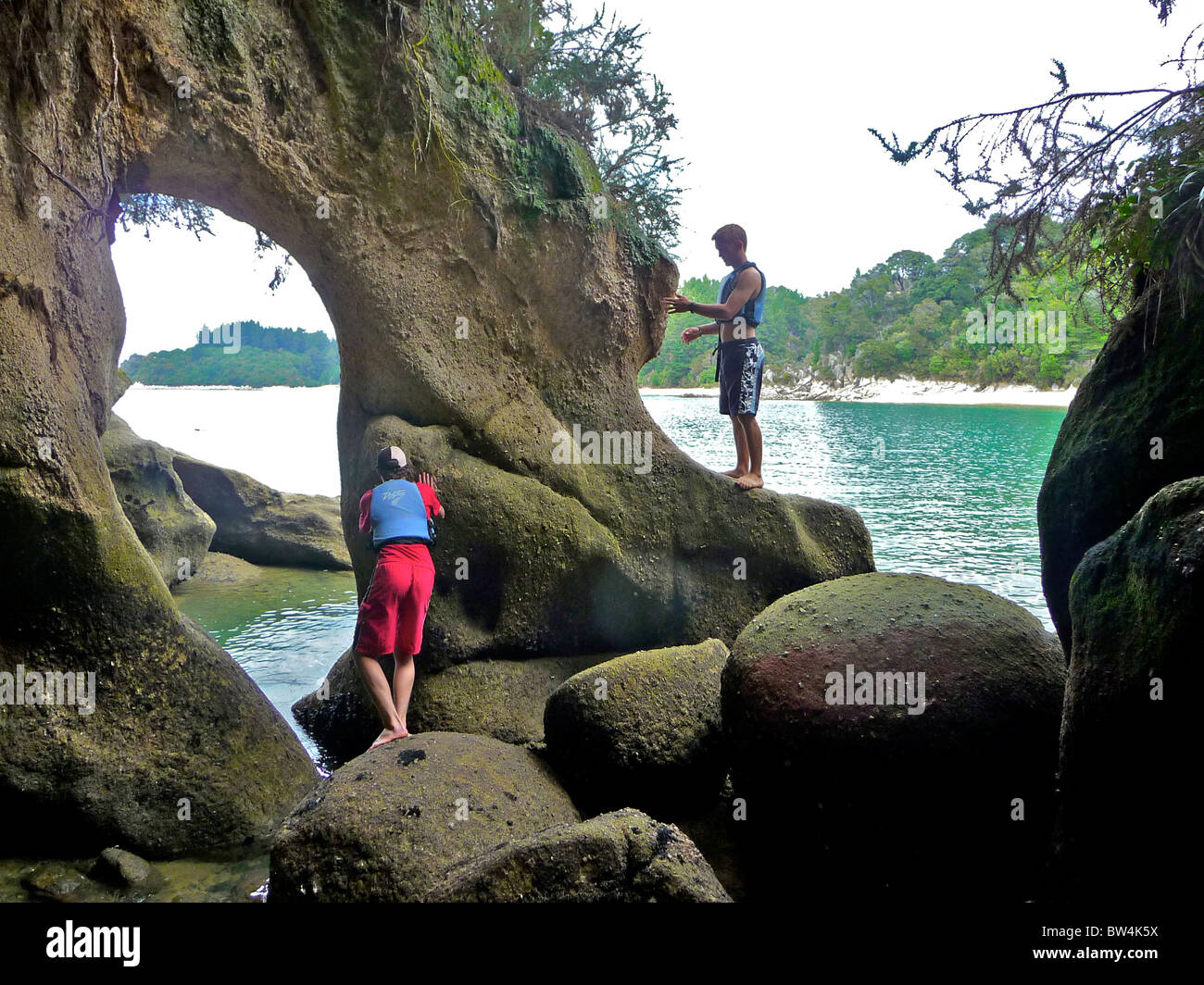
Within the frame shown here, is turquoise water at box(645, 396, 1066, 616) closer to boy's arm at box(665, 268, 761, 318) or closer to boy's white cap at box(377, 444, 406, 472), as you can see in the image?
boy's arm at box(665, 268, 761, 318)

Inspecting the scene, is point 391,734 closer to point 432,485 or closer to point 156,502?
point 432,485

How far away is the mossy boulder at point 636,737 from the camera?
16.6ft

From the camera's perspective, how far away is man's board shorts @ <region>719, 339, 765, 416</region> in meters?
7.53

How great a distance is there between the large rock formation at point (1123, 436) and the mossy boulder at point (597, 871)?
10.9ft

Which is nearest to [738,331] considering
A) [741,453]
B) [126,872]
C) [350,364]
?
[741,453]

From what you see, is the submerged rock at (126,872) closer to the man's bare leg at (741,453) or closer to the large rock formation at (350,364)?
the large rock formation at (350,364)

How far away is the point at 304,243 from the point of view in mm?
6762

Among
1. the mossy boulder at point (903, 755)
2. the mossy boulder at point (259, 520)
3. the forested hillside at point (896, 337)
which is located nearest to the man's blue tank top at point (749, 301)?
the mossy boulder at point (903, 755)

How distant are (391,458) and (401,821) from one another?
2628 millimetres
